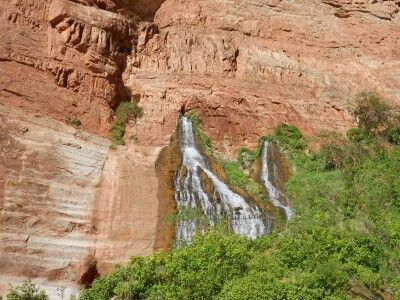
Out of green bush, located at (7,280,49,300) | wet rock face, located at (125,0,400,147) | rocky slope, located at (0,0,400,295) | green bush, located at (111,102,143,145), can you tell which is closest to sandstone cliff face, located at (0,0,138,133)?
rocky slope, located at (0,0,400,295)

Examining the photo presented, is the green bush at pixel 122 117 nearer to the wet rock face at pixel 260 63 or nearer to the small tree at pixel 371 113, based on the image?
the wet rock face at pixel 260 63

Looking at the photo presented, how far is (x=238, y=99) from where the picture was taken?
28.7m

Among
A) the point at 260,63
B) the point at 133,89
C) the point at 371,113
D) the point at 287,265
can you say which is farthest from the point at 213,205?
the point at 260,63

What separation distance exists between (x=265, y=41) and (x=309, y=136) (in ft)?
25.7

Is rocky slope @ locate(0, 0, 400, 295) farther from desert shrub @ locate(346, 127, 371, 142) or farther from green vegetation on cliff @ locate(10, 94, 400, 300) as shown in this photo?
green vegetation on cliff @ locate(10, 94, 400, 300)

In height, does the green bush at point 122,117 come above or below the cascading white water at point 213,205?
above

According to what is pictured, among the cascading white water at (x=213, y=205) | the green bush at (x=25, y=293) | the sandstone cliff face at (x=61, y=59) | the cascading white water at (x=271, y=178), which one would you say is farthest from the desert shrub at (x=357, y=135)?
the green bush at (x=25, y=293)

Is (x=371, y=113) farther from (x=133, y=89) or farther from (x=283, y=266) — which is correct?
(x=283, y=266)

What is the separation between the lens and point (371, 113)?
27828mm

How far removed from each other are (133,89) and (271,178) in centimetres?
792

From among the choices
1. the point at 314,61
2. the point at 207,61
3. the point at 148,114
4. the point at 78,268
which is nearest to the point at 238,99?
the point at 207,61

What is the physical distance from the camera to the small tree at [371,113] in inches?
1086

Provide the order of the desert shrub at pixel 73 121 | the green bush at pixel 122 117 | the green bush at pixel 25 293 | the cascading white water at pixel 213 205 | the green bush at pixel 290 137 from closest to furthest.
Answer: the green bush at pixel 25 293 → the cascading white water at pixel 213 205 → the desert shrub at pixel 73 121 → the green bush at pixel 122 117 → the green bush at pixel 290 137

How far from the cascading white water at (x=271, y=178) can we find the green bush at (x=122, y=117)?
239 inches
